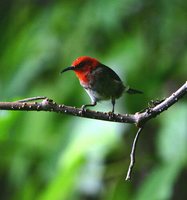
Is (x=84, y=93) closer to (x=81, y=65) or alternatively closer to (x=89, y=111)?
(x=81, y=65)

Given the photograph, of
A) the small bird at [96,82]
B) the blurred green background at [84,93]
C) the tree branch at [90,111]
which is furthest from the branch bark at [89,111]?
the blurred green background at [84,93]

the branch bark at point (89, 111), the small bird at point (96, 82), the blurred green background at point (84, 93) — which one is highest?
the blurred green background at point (84, 93)

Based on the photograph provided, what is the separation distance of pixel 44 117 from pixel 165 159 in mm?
755

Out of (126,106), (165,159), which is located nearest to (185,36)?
(126,106)

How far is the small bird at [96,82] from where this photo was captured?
5.87ft

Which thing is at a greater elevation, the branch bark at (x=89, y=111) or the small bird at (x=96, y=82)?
the small bird at (x=96, y=82)

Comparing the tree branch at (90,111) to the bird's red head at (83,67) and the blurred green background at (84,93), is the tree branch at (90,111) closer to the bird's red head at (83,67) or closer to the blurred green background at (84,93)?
the bird's red head at (83,67)

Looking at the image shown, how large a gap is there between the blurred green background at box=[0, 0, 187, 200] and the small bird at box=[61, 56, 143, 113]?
74 cm

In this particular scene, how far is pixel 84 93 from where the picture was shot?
2908 mm

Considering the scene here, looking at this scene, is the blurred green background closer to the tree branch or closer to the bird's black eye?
the bird's black eye

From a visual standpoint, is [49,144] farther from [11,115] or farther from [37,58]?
[11,115]

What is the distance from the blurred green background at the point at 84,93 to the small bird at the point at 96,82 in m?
0.74

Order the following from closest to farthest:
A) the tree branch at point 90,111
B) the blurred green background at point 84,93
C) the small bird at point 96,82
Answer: the tree branch at point 90,111 < the small bird at point 96,82 < the blurred green background at point 84,93

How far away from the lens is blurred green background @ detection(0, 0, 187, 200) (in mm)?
2656
